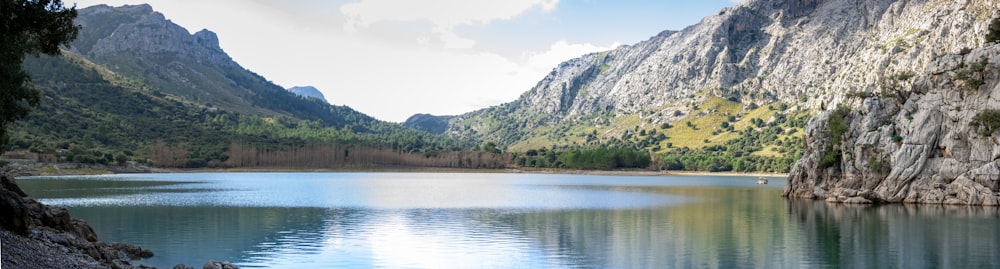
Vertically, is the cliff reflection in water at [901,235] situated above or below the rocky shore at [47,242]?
below

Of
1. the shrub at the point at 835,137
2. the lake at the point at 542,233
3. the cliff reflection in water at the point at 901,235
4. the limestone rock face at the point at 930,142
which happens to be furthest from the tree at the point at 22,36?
the shrub at the point at 835,137

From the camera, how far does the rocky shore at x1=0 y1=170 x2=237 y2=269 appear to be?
24375mm

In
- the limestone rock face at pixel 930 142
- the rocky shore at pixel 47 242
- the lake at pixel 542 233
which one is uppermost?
the limestone rock face at pixel 930 142

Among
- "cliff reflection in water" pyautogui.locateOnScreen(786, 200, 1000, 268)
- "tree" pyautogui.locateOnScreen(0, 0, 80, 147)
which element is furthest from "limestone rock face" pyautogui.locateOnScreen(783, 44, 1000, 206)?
"tree" pyautogui.locateOnScreen(0, 0, 80, 147)

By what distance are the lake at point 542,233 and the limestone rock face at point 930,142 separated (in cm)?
439

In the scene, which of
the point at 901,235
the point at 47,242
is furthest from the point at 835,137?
the point at 47,242

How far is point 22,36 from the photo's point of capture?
31.2 meters

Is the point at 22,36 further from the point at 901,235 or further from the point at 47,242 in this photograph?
the point at 901,235

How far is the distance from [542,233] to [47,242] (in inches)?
1134

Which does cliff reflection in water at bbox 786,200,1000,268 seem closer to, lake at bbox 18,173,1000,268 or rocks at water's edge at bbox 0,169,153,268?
lake at bbox 18,173,1000,268

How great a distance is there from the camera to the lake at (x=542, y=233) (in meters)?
37.1

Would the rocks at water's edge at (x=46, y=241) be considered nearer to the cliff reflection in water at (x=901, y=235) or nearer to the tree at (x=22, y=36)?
the tree at (x=22, y=36)

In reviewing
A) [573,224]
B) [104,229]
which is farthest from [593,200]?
[104,229]

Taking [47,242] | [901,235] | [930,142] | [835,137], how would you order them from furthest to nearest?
[835,137], [930,142], [901,235], [47,242]
